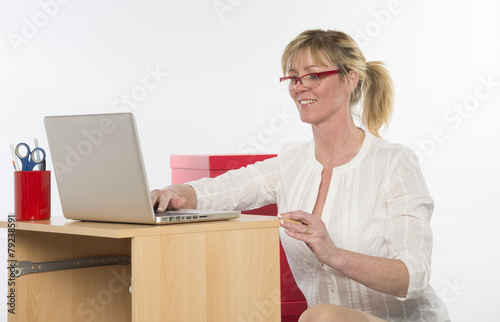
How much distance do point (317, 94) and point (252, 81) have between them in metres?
1.90

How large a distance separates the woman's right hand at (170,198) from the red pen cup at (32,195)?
253 mm

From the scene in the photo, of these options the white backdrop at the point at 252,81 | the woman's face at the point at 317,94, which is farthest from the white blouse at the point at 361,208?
the white backdrop at the point at 252,81

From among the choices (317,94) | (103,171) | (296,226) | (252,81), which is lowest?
(296,226)

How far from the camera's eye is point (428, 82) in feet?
13.3

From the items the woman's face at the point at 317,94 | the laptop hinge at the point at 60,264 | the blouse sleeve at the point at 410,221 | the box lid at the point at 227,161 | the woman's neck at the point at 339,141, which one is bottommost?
the laptop hinge at the point at 60,264

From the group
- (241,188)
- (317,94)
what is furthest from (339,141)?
(241,188)

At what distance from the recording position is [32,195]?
1.58 meters

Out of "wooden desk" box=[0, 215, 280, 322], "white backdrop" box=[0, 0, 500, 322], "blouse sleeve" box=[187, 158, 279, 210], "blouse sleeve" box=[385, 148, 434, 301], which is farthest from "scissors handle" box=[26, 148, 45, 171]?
"white backdrop" box=[0, 0, 500, 322]

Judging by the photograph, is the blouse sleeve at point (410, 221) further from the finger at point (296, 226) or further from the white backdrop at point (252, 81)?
the white backdrop at point (252, 81)

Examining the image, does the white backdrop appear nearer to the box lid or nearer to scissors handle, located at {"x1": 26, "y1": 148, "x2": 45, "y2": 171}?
the box lid

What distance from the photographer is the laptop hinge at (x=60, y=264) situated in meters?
1.62

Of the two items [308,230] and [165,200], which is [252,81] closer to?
[165,200]

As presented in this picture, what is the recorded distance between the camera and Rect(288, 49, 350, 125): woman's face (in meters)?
1.96

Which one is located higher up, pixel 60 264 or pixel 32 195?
pixel 32 195
